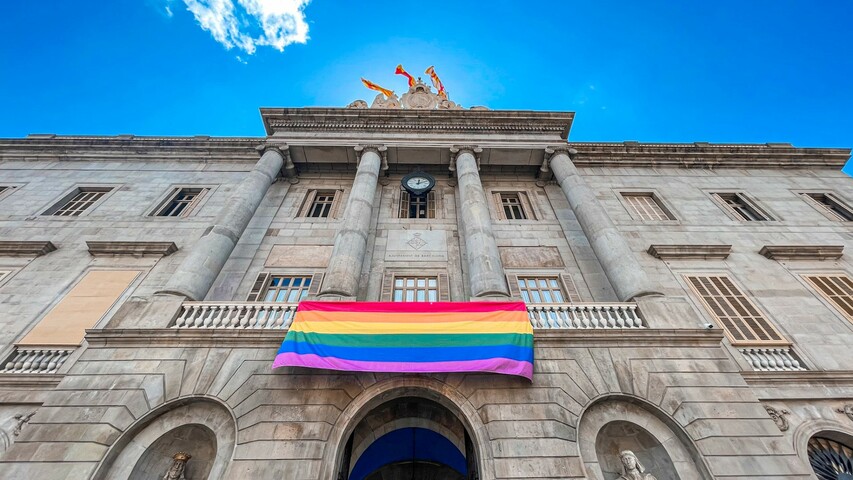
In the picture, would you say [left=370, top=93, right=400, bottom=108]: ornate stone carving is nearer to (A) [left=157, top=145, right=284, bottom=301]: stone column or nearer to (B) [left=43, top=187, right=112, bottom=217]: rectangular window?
(A) [left=157, top=145, right=284, bottom=301]: stone column

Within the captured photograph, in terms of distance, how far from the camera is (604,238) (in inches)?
490

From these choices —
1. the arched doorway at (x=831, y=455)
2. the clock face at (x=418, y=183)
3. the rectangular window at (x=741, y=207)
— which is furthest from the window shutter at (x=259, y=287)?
the rectangular window at (x=741, y=207)

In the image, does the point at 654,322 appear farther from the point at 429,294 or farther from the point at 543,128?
the point at 543,128

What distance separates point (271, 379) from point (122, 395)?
3.20 meters

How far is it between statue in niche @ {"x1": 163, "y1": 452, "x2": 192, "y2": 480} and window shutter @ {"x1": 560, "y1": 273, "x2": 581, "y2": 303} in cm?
1135

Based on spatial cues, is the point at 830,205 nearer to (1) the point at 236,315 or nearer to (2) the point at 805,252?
(2) the point at 805,252

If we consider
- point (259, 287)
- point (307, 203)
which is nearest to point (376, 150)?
point (307, 203)

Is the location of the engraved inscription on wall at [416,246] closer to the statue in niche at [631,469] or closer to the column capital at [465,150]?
the column capital at [465,150]

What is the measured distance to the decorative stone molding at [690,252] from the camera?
13461 mm

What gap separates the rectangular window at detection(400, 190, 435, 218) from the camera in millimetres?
15867

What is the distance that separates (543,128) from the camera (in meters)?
17.7

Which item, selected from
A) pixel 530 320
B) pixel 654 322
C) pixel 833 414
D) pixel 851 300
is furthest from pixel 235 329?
pixel 851 300

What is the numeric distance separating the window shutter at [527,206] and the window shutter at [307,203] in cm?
990

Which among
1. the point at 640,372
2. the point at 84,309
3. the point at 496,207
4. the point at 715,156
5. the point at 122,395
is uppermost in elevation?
the point at 715,156
